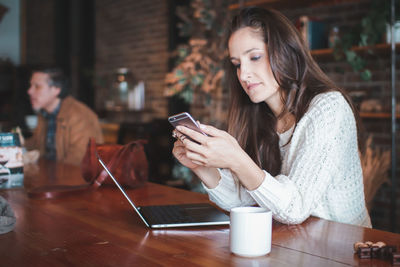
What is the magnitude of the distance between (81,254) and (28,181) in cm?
116

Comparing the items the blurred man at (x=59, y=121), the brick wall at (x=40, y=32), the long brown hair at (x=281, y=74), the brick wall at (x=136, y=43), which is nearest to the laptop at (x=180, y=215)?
the long brown hair at (x=281, y=74)

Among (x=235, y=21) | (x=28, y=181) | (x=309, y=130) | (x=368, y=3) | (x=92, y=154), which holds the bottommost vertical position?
(x=28, y=181)

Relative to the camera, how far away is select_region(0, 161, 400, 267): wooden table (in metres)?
0.98

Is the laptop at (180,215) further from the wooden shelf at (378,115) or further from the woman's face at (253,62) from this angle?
the wooden shelf at (378,115)

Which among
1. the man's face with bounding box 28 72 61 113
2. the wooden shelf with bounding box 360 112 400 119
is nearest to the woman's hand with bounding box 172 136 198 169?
the wooden shelf with bounding box 360 112 400 119

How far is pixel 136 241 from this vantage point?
3.71ft

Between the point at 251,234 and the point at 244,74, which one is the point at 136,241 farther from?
the point at 244,74

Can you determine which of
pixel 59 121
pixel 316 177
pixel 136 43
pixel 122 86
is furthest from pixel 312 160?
pixel 136 43

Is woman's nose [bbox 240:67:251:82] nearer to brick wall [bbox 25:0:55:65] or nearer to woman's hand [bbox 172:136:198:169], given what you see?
woman's hand [bbox 172:136:198:169]

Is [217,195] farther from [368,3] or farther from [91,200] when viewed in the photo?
[368,3]

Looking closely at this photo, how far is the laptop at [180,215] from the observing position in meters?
1.27

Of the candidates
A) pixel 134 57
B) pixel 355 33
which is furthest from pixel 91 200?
pixel 134 57

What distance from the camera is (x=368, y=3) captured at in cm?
357

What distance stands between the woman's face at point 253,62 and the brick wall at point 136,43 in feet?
13.3
